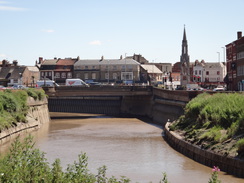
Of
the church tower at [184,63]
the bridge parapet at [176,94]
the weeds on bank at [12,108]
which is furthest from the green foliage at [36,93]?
the church tower at [184,63]

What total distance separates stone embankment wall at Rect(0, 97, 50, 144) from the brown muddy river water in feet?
4.83

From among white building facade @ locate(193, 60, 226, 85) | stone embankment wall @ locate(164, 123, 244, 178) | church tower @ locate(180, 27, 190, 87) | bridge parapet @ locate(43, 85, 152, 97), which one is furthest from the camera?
white building facade @ locate(193, 60, 226, 85)

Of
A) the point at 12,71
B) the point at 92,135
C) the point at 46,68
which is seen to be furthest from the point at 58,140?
the point at 46,68

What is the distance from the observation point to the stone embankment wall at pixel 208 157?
104 ft

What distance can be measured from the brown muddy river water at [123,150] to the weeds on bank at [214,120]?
7.94 ft

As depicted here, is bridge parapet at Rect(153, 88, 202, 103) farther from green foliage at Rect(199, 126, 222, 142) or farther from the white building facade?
the white building facade

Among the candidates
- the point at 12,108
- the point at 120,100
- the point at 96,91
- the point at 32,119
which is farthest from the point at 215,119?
the point at 120,100

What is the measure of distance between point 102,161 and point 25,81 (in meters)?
102

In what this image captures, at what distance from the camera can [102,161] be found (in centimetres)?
3897

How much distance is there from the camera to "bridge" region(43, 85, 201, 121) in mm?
73188

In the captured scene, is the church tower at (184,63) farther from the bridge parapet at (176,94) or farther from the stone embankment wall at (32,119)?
the stone embankment wall at (32,119)

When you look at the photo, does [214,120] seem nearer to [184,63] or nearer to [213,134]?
[213,134]

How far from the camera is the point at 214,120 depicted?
44625 mm

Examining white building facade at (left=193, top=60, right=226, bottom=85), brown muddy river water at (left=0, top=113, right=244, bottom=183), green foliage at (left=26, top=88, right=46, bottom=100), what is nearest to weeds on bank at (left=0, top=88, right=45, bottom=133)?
green foliage at (left=26, top=88, right=46, bottom=100)
